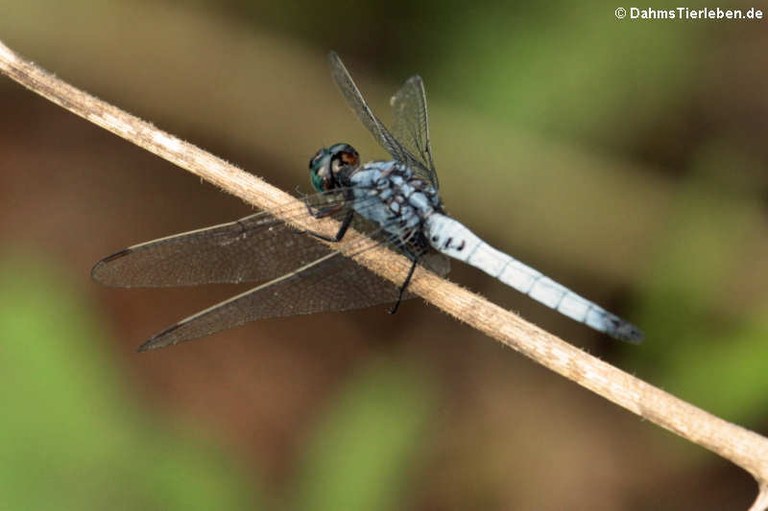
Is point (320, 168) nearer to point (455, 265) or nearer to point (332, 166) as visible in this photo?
point (332, 166)

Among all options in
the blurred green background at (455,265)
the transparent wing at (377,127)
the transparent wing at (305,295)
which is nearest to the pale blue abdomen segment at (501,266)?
the transparent wing at (305,295)

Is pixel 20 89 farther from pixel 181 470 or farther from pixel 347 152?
pixel 181 470

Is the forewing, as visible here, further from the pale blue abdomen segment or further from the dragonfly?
the pale blue abdomen segment

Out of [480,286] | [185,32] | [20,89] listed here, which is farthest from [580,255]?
[20,89]

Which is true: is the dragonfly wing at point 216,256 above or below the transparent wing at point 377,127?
below

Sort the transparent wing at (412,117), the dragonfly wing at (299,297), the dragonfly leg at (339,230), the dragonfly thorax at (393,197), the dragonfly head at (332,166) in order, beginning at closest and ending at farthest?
the dragonfly wing at (299,297), the dragonfly leg at (339,230), the dragonfly thorax at (393,197), the dragonfly head at (332,166), the transparent wing at (412,117)

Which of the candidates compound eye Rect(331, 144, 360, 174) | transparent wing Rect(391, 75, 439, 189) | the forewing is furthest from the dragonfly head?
the forewing

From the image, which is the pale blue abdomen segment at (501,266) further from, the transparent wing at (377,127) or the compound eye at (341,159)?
the compound eye at (341,159)
